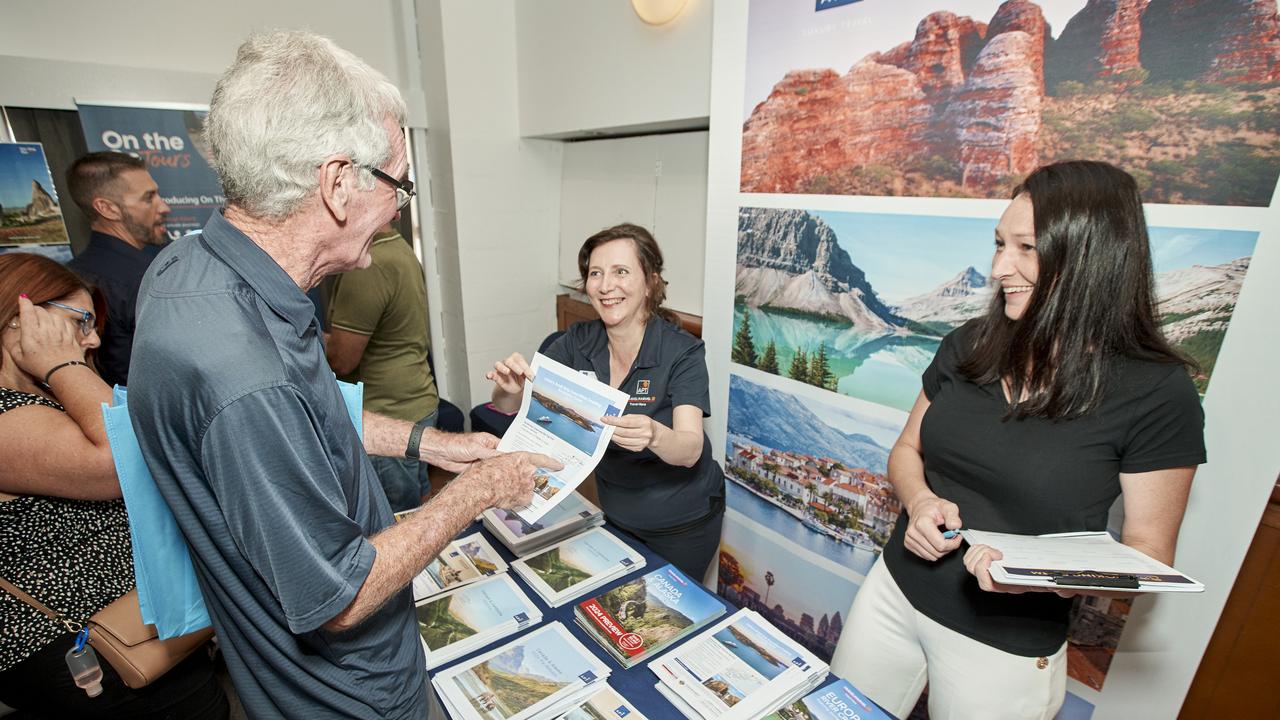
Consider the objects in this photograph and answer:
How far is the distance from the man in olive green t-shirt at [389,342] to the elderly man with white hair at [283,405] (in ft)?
4.83

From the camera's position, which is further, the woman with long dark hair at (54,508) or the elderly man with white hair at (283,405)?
the woman with long dark hair at (54,508)

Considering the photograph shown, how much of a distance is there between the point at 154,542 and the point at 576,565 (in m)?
0.90

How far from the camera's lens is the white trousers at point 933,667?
46.0 inches

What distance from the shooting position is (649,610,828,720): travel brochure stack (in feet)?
3.62

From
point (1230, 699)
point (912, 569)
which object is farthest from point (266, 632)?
point (1230, 699)

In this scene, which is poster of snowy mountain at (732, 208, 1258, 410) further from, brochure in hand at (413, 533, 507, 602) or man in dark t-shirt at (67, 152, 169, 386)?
man in dark t-shirt at (67, 152, 169, 386)

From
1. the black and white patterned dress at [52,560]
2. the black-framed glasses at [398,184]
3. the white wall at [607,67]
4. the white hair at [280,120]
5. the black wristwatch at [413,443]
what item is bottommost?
the black and white patterned dress at [52,560]

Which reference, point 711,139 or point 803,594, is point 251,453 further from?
point 803,594

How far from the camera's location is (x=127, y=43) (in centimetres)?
283

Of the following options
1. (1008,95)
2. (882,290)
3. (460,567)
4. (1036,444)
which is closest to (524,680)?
(460,567)

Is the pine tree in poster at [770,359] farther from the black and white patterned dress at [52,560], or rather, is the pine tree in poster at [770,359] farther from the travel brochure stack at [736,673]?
the black and white patterned dress at [52,560]

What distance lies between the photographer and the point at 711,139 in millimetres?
2117

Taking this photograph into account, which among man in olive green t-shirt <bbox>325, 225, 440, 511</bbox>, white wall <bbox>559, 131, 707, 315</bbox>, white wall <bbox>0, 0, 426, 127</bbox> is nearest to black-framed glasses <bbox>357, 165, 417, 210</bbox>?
man in olive green t-shirt <bbox>325, 225, 440, 511</bbox>

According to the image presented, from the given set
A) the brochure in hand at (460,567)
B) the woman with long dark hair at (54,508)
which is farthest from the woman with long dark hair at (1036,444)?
the woman with long dark hair at (54,508)
